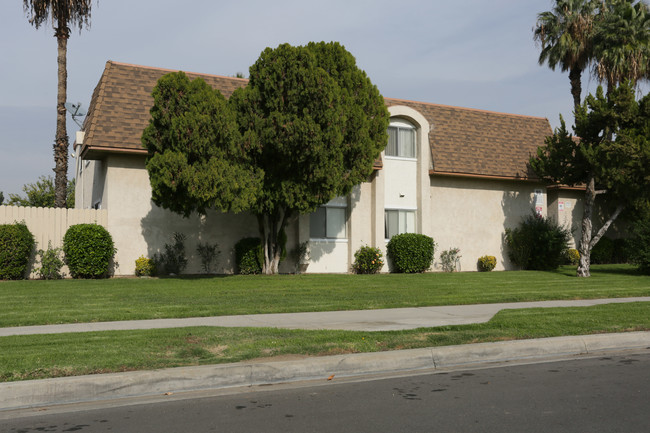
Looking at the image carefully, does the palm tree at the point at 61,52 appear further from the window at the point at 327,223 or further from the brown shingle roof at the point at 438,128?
the window at the point at 327,223

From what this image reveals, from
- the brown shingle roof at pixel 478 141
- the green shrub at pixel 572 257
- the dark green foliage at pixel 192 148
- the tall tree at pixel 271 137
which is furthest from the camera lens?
the green shrub at pixel 572 257

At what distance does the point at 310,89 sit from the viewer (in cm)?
1798

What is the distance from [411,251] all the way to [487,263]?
3940mm

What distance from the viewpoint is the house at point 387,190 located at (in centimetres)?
2017

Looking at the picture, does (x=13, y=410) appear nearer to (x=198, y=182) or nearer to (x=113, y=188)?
(x=198, y=182)

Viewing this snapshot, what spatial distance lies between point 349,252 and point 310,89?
290 inches

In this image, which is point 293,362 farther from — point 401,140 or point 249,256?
point 401,140

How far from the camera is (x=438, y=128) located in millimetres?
25188

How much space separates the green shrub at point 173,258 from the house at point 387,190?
0.27 m

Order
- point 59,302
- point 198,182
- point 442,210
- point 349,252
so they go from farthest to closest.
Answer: point 442,210, point 349,252, point 198,182, point 59,302

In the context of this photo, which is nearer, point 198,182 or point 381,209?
point 198,182

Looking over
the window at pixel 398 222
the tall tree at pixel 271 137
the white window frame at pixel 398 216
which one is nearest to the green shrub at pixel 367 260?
the white window frame at pixel 398 216

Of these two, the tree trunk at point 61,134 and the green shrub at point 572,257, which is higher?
the tree trunk at point 61,134

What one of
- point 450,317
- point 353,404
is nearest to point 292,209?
point 450,317
